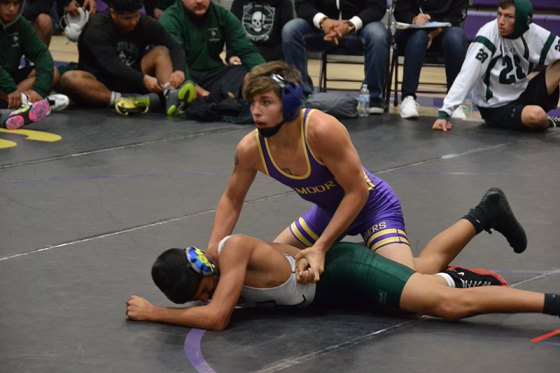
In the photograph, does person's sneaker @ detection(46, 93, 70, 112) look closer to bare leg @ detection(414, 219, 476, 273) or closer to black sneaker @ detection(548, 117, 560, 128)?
black sneaker @ detection(548, 117, 560, 128)

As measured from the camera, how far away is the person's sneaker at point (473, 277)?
410cm

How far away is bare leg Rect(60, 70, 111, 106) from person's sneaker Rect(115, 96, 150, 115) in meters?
0.17

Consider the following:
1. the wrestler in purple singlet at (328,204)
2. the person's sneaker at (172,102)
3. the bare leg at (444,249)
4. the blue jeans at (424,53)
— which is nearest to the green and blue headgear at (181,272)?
the wrestler in purple singlet at (328,204)

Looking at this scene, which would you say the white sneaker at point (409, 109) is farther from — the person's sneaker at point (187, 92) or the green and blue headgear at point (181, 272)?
the green and blue headgear at point (181, 272)

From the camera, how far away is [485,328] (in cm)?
379

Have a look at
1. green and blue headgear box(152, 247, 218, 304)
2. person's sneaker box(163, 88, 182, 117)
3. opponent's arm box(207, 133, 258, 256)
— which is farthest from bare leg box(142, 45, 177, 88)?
green and blue headgear box(152, 247, 218, 304)

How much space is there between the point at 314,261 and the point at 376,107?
15.5 ft

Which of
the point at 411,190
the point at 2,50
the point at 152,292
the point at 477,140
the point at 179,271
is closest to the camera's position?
the point at 179,271

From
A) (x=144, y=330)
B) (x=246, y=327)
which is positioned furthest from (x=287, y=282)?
(x=144, y=330)

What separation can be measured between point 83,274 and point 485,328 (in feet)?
5.57

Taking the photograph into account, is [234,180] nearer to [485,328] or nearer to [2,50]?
[485,328]

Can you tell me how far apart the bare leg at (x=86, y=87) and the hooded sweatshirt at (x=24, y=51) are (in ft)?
1.03

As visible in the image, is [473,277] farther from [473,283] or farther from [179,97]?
[179,97]

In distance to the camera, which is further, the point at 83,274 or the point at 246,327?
the point at 83,274
